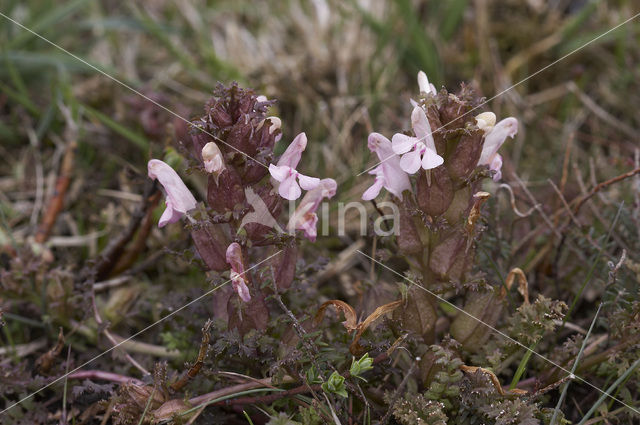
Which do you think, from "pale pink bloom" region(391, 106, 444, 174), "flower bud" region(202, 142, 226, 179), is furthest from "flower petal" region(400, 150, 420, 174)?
"flower bud" region(202, 142, 226, 179)

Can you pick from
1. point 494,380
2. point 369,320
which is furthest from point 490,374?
point 369,320

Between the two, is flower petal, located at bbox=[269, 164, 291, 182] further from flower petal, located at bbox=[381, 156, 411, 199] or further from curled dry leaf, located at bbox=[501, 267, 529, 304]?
curled dry leaf, located at bbox=[501, 267, 529, 304]

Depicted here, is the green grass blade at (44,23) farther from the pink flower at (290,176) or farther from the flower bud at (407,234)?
the flower bud at (407,234)

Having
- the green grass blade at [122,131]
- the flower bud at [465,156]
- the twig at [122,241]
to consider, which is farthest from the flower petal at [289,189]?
the green grass blade at [122,131]

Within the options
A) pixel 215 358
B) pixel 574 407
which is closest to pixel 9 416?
pixel 215 358

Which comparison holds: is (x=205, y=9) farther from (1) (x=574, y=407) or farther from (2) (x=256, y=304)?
(1) (x=574, y=407)

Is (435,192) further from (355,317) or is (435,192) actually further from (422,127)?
(355,317)
